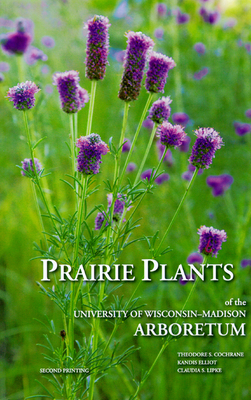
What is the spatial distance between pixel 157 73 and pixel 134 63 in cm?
6

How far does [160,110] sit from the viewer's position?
2.71 feet

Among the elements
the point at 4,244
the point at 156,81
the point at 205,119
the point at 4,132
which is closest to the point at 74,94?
the point at 156,81

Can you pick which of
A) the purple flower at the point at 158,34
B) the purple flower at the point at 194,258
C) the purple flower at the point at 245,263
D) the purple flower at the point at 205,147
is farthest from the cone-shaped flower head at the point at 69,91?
the purple flower at the point at 158,34

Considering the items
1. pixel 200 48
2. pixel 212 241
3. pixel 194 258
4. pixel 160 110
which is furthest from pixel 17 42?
pixel 200 48

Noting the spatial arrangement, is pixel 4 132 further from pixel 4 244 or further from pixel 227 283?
pixel 227 283

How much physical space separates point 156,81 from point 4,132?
2342 millimetres

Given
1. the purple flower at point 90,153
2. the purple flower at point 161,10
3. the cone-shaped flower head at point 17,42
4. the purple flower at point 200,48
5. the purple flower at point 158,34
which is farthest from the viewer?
the purple flower at point 200,48

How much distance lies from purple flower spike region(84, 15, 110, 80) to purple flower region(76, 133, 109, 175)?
168 mm

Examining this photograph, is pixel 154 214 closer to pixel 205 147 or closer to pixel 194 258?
pixel 194 258

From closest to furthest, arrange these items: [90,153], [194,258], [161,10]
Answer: [90,153]
[194,258]
[161,10]

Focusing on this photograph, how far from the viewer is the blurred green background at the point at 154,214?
1.47 meters

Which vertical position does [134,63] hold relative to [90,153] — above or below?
above

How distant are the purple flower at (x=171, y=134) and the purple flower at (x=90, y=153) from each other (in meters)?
0.14

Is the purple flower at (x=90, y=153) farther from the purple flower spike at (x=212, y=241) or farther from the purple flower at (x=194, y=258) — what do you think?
the purple flower at (x=194, y=258)
